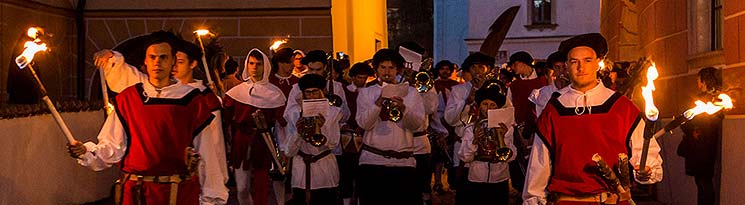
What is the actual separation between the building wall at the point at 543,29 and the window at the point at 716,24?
103ft

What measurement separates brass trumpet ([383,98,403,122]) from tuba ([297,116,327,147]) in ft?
2.01

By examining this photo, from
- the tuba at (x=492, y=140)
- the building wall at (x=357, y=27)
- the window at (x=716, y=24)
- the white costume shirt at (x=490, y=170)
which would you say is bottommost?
the white costume shirt at (x=490, y=170)

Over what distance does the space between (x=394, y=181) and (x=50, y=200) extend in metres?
3.89

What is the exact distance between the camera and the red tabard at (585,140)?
22.7 ft

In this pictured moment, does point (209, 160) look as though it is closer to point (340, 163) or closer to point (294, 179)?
point (294, 179)

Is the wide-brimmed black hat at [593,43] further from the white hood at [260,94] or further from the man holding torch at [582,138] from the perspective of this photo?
the white hood at [260,94]

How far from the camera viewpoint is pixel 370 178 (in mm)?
11070

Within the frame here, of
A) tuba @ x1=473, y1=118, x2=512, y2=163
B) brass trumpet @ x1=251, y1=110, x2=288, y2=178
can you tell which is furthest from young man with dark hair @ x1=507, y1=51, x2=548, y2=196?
brass trumpet @ x1=251, y1=110, x2=288, y2=178

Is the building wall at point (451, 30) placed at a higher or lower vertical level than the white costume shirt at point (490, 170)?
higher

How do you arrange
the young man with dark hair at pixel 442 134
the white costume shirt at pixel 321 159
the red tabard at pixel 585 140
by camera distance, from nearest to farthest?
the red tabard at pixel 585 140
the white costume shirt at pixel 321 159
the young man with dark hair at pixel 442 134

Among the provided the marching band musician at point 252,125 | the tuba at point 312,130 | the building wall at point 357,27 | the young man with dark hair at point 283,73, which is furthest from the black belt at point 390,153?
the building wall at point 357,27

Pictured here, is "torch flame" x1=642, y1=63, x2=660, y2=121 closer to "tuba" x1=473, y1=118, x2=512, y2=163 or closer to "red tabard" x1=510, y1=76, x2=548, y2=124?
"tuba" x1=473, y1=118, x2=512, y2=163

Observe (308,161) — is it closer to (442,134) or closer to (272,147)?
(272,147)

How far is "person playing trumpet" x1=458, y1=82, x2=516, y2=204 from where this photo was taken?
419 inches
